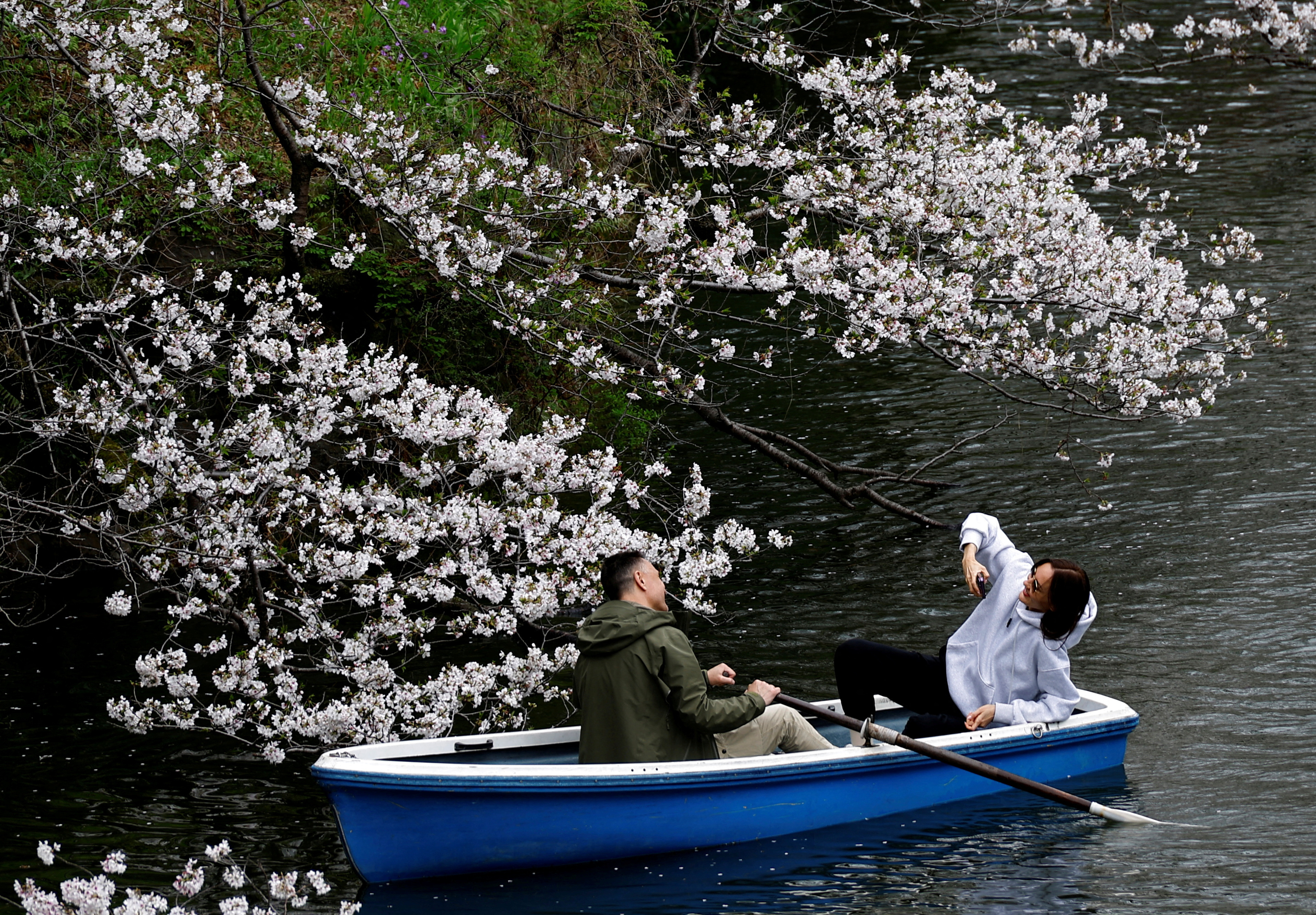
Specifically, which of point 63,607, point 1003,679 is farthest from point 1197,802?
point 63,607

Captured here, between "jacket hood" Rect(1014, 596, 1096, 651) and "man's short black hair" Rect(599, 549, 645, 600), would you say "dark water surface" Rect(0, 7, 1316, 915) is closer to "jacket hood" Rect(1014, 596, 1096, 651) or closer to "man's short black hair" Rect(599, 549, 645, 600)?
"jacket hood" Rect(1014, 596, 1096, 651)

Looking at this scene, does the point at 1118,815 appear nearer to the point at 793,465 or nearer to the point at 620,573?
the point at 620,573

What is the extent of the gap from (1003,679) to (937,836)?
2.89 ft

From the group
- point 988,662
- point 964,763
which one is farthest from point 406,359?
point 964,763

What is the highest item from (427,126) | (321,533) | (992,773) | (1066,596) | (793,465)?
(427,126)

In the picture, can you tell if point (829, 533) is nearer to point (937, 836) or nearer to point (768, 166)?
point (768, 166)

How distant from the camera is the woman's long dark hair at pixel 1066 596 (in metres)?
6.84

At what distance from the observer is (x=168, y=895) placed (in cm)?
641

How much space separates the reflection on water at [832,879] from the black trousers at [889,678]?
0.62 meters

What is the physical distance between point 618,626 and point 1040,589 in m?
2.11

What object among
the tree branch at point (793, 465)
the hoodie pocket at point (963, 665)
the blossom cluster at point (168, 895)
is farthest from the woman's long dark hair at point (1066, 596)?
the tree branch at point (793, 465)

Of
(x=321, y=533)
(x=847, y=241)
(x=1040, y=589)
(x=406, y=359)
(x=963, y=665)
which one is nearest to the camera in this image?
(x=1040, y=589)

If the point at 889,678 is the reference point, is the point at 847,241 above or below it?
above

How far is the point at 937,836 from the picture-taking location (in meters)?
A: 7.14
